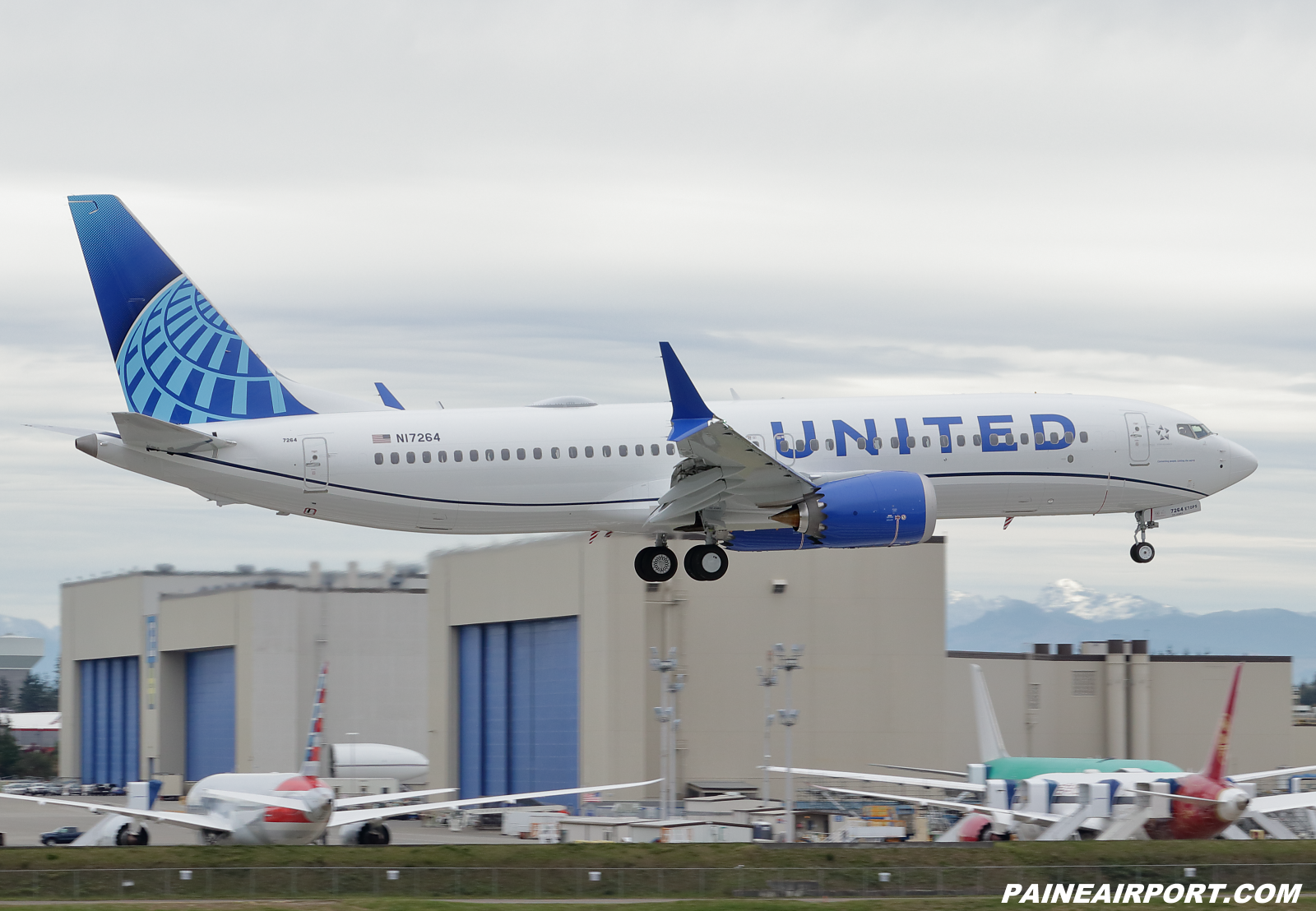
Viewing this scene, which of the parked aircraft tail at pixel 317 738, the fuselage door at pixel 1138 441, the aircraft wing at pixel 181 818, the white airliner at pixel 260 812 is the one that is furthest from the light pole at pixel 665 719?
the fuselage door at pixel 1138 441

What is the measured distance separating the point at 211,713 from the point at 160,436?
81.2m

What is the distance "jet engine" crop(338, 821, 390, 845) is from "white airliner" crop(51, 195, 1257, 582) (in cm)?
2070

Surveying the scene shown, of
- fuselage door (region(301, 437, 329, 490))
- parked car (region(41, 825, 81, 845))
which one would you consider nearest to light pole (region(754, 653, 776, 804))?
fuselage door (region(301, 437, 329, 490))

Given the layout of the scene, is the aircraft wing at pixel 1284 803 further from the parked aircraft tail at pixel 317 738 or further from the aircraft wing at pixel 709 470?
the parked aircraft tail at pixel 317 738

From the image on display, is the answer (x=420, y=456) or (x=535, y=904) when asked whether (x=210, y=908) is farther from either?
(x=420, y=456)

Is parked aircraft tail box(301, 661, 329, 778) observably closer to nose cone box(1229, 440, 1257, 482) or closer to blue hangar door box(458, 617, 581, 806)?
blue hangar door box(458, 617, 581, 806)

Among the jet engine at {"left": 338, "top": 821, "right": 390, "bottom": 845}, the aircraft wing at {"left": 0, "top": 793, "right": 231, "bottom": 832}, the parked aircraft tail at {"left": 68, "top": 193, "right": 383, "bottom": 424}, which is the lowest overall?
the jet engine at {"left": 338, "top": 821, "right": 390, "bottom": 845}

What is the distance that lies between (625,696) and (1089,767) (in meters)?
24.0

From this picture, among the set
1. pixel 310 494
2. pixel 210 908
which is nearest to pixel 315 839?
pixel 210 908

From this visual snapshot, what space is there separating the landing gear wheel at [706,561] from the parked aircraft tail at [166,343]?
10.1 m

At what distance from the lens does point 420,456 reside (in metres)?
44.9

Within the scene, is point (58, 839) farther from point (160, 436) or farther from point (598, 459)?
point (598, 459)

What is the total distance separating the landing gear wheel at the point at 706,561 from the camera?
4691 centimetres

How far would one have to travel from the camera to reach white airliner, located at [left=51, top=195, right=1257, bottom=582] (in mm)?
44375
